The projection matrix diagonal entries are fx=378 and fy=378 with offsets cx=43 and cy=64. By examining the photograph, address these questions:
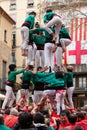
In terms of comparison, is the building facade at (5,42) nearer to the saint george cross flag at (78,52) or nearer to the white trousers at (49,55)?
the saint george cross flag at (78,52)

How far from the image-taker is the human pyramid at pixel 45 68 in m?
12.3

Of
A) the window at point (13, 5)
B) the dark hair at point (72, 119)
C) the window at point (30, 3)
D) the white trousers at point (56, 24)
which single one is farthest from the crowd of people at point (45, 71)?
the window at point (13, 5)

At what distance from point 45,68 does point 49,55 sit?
2.40 feet

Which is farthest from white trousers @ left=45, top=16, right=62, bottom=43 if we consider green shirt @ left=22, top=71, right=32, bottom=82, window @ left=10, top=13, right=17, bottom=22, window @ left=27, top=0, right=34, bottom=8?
window @ left=10, top=13, right=17, bottom=22

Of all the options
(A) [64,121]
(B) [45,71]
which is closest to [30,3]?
(B) [45,71]

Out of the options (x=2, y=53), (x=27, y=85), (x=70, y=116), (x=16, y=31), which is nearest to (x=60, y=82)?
(x=27, y=85)

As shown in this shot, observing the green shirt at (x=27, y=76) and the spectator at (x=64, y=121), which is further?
the green shirt at (x=27, y=76)

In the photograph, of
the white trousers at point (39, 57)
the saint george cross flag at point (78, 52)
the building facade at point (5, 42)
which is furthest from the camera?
the building facade at point (5, 42)

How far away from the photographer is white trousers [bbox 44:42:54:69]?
43.1ft

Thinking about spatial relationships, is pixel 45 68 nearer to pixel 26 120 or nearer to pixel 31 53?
pixel 31 53

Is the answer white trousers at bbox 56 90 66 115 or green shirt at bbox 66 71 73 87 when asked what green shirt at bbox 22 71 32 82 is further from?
green shirt at bbox 66 71 73 87

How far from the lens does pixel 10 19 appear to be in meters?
48.6

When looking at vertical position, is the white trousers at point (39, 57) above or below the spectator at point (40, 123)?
above

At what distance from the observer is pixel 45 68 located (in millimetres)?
12773
